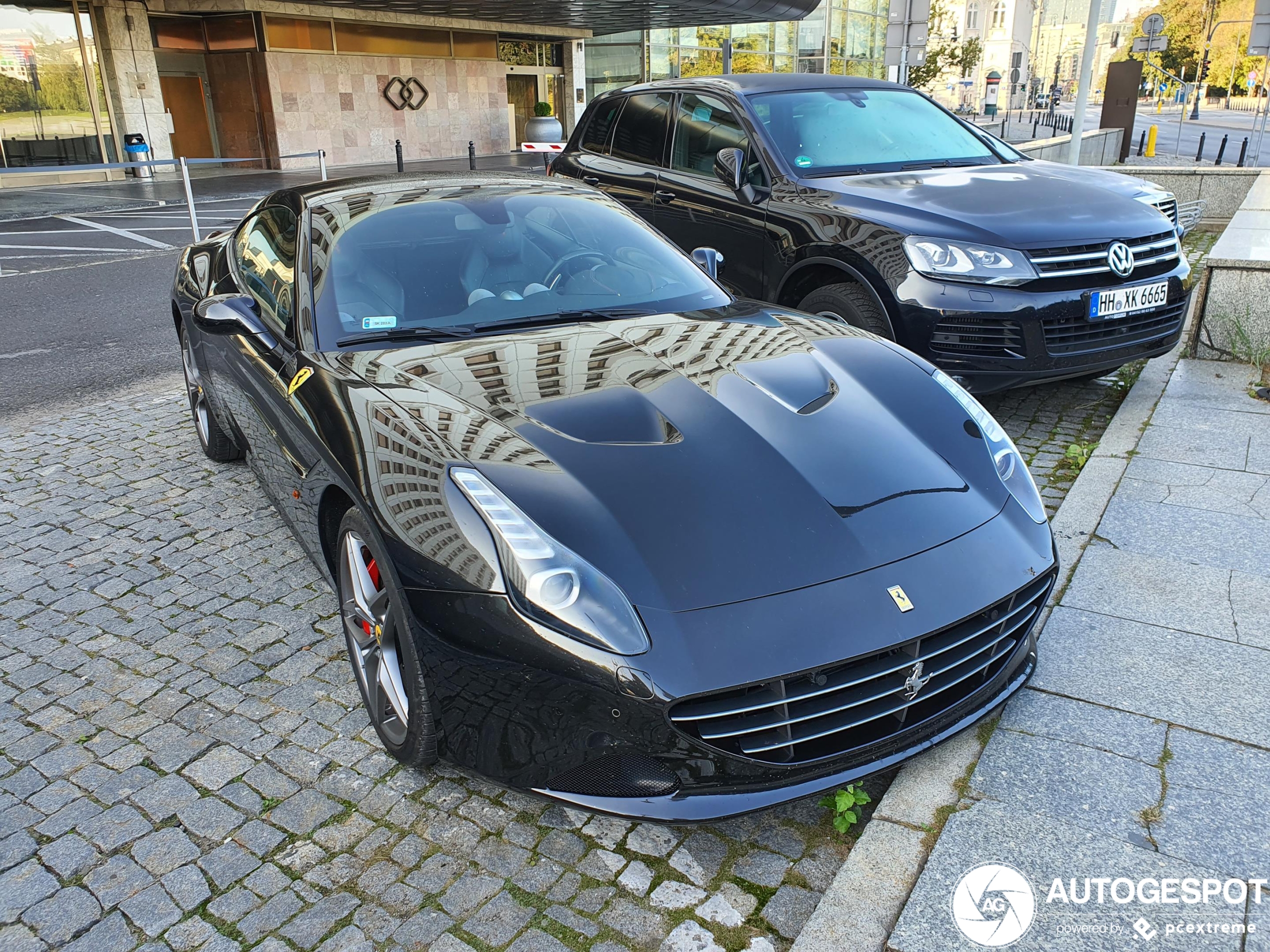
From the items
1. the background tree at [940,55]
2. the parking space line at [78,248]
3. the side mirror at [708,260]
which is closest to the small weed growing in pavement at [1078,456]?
the side mirror at [708,260]

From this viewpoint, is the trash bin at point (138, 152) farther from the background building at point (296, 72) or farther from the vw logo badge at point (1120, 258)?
the vw logo badge at point (1120, 258)

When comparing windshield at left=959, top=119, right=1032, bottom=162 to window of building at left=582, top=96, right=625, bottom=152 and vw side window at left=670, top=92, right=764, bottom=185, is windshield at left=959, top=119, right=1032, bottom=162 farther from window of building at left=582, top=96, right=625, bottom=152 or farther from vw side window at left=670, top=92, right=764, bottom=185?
window of building at left=582, top=96, right=625, bottom=152

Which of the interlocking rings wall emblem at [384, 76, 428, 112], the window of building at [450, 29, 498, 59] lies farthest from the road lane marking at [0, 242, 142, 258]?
the window of building at [450, 29, 498, 59]

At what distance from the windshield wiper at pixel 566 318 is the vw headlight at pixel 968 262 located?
1.89 metres

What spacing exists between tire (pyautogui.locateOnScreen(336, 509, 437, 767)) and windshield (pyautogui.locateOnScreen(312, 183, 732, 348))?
825 mm

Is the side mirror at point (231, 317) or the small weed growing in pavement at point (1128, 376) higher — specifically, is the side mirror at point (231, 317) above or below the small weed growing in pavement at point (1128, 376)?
above

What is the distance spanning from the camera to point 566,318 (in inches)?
135

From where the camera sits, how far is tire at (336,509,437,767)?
2.45 m

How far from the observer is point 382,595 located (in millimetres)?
2582

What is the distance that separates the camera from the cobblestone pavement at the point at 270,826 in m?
2.22

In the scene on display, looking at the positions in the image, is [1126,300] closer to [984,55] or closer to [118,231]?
[118,231]

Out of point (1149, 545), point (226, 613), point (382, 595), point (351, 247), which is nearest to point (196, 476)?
point (226, 613)

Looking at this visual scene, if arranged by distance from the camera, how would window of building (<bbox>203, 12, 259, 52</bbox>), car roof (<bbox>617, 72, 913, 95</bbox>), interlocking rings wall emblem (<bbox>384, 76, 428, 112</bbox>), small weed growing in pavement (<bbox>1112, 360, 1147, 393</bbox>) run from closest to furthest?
1. small weed growing in pavement (<bbox>1112, 360, 1147, 393</bbox>)
2. car roof (<bbox>617, 72, 913, 95</bbox>)
3. window of building (<bbox>203, 12, 259, 52</bbox>)
4. interlocking rings wall emblem (<bbox>384, 76, 428, 112</bbox>)

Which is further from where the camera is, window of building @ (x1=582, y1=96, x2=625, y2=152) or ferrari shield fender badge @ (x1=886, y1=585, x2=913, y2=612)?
window of building @ (x1=582, y1=96, x2=625, y2=152)
